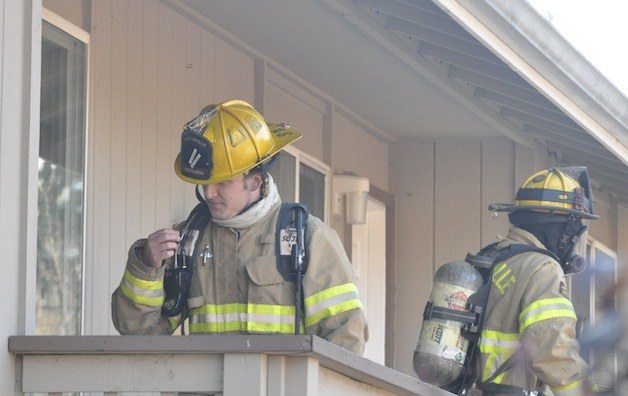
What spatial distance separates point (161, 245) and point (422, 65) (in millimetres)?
3991

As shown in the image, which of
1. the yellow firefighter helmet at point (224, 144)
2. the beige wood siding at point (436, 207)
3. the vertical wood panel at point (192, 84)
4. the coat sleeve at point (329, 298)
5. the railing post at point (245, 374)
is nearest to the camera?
the railing post at point (245, 374)

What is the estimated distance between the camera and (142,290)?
512 cm

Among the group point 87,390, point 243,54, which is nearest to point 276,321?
point 87,390

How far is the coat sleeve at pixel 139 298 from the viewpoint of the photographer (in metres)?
5.10

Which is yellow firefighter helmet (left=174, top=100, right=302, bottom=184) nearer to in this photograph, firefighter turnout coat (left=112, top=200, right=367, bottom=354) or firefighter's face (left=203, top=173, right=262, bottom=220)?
firefighter's face (left=203, top=173, right=262, bottom=220)

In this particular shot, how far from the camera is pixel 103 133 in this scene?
21.9 feet

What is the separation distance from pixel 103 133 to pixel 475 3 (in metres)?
1.98

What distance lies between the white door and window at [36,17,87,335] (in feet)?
16.1

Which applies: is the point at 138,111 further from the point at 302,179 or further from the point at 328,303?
the point at 302,179

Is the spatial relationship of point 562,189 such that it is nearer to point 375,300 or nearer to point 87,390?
point 87,390

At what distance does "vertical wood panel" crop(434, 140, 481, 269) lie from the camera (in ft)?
37.2

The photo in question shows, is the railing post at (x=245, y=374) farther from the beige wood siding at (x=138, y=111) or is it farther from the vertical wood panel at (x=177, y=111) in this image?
the vertical wood panel at (x=177, y=111)

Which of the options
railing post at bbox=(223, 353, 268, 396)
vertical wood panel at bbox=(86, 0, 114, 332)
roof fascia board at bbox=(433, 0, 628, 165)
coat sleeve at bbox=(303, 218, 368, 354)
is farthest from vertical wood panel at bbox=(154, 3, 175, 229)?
railing post at bbox=(223, 353, 268, 396)

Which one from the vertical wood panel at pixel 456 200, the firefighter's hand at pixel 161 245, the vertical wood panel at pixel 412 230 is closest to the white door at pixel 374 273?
the vertical wood panel at pixel 412 230
